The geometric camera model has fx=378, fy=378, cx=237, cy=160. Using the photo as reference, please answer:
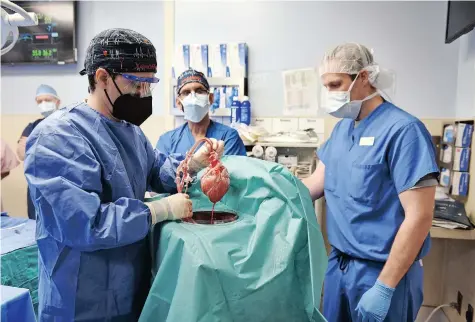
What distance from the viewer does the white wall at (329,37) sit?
260 cm

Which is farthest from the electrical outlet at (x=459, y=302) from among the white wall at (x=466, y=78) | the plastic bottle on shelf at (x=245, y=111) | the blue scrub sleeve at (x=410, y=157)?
the plastic bottle on shelf at (x=245, y=111)

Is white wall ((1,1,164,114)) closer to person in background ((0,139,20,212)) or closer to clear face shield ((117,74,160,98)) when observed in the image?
person in background ((0,139,20,212))

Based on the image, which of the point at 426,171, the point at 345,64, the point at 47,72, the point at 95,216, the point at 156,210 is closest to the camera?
the point at 95,216

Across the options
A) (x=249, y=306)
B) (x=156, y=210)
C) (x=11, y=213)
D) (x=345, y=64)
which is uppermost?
(x=345, y=64)

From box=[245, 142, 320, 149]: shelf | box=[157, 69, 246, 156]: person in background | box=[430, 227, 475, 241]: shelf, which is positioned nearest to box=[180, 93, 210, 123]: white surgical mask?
box=[157, 69, 246, 156]: person in background

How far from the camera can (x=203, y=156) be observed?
3.93ft

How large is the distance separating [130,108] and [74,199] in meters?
0.32

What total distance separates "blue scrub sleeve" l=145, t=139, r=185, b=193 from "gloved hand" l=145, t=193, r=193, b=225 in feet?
0.65

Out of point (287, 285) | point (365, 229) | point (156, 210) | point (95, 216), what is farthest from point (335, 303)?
point (95, 216)

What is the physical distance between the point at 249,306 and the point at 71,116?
2.10 feet

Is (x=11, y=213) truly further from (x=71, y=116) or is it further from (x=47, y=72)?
(x=71, y=116)

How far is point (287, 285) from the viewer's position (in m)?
0.89

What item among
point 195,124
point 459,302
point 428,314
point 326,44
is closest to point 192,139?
point 195,124

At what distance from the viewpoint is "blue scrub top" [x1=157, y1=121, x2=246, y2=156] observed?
197cm
